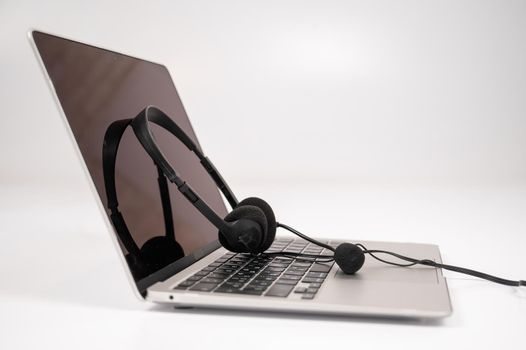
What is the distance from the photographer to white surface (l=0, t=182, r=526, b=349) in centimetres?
103

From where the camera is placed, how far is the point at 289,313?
1128mm

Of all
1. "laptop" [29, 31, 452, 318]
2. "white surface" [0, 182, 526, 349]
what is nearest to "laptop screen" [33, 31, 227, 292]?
"laptop" [29, 31, 452, 318]

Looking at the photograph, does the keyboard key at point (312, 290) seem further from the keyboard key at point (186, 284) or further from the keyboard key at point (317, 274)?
the keyboard key at point (186, 284)

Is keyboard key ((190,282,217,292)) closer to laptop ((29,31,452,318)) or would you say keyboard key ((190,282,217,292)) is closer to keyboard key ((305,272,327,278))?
laptop ((29,31,452,318))

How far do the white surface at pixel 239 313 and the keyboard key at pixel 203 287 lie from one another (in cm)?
6

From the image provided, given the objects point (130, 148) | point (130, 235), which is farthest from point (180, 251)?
point (130, 148)

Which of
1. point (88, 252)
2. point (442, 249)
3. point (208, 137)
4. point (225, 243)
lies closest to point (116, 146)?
point (225, 243)

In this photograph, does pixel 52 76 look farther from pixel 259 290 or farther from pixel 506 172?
pixel 506 172

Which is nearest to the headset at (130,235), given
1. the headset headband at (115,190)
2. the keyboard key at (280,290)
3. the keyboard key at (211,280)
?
the headset headband at (115,190)

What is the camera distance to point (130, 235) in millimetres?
1221

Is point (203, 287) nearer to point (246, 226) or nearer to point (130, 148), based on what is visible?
point (246, 226)

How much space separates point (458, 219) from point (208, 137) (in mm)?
2130

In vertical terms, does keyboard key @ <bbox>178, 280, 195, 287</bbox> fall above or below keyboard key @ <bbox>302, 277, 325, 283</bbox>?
above

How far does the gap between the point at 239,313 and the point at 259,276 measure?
92mm
